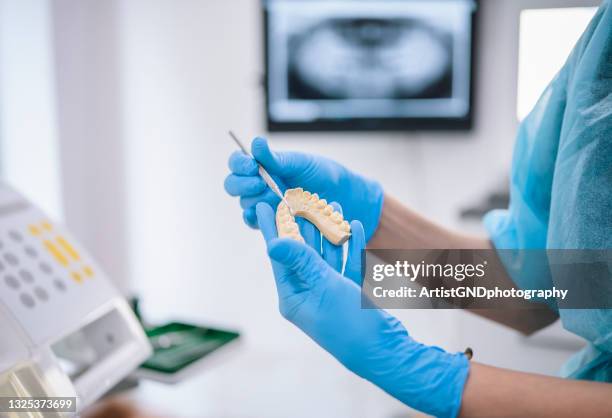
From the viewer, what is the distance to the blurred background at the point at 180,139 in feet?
5.14

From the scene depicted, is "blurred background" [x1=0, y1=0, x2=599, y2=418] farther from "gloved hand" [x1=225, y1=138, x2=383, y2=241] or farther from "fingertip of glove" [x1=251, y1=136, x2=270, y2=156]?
"fingertip of glove" [x1=251, y1=136, x2=270, y2=156]

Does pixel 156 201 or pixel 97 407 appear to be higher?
pixel 156 201

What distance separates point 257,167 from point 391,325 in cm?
26

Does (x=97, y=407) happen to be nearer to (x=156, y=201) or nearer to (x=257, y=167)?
(x=257, y=167)

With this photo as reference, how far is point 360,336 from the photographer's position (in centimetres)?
53

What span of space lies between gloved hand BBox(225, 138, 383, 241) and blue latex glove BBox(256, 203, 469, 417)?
0.13m

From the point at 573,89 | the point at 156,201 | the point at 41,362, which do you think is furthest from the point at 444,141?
the point at 41,362

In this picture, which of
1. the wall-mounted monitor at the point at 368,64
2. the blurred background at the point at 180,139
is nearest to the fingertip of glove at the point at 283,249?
the blurred background at the point at 180,139

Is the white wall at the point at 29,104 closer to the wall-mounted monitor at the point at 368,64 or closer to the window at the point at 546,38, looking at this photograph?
the wall-mounted monitor at the point at 368,64

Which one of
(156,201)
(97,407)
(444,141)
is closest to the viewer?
(97,407)

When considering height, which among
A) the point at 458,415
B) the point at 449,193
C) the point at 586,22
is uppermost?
the point at 586,22

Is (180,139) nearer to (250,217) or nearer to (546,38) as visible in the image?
(250,217)

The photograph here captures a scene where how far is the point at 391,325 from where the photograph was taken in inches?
21.5

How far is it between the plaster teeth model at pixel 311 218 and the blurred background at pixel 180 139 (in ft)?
2.90
